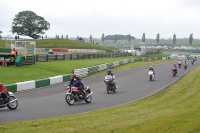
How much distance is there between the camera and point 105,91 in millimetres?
25312

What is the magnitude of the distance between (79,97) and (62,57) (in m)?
28.5

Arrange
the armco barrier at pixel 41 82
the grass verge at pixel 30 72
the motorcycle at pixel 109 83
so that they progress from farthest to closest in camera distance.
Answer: the grass verge at pixel 30 72
the motorcycle at pixel 109 83
the armco barrier at pixel 41 82

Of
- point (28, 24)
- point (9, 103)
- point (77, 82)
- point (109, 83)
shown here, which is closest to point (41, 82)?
point (109, 83)

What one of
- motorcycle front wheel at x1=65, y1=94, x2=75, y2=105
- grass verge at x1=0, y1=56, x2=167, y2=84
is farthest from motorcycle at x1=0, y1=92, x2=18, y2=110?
grass verge at x1=0, y1=56, x2=167, y2=84

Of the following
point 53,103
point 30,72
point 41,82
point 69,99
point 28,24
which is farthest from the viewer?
point 28,24

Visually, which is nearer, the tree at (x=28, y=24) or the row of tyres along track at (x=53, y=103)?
the row of tyres along track at (x=53, y=103)

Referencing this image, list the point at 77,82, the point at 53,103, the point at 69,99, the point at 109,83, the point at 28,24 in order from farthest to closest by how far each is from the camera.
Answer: the point at 28,24 → the point at 109,83 → the point at 77,82 → the point at 53,103 → the point at 69,99

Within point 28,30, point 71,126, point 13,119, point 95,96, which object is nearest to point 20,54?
point 95,96

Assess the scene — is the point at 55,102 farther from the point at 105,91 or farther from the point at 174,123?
the point at 174,123

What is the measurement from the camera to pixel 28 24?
11112 centimetres

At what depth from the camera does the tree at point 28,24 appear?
110562 mm

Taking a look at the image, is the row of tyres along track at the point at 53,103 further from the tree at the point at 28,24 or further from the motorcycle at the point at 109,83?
the tree at the point at 28,24

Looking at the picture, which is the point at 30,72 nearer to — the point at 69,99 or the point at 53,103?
the point at 53,103

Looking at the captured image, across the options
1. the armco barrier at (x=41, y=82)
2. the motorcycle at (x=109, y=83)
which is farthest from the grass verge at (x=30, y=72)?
the motorcycle at (x=109, y=83)
